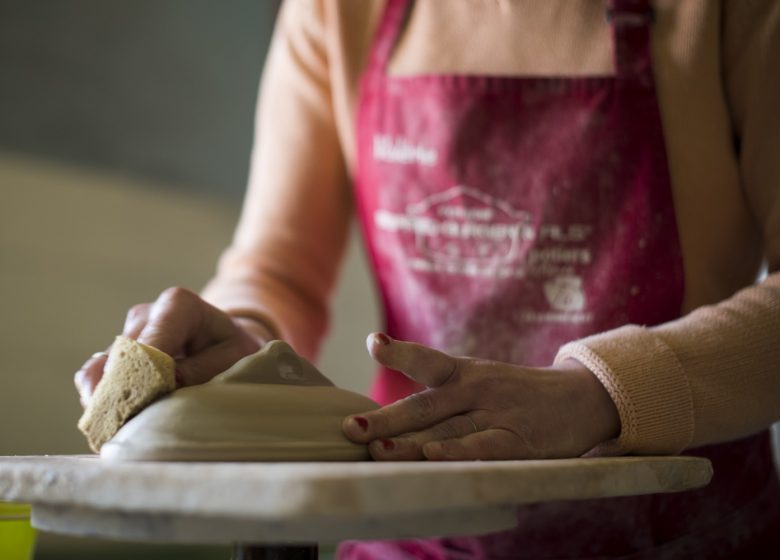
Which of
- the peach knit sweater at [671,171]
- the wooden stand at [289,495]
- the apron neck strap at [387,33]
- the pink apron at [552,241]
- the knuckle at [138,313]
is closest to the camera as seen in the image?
the wooden stand at [289,495]

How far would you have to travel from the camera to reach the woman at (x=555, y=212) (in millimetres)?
1017

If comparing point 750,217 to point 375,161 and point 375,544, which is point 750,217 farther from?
point 375,544

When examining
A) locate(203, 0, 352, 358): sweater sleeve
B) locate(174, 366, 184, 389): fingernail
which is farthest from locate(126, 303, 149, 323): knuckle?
locate(203, 0, 352, 358): sweater sleeve

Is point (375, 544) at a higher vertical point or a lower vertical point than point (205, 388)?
lower

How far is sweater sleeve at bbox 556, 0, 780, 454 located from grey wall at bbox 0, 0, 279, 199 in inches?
71.5

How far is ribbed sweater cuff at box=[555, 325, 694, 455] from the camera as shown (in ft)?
2.54

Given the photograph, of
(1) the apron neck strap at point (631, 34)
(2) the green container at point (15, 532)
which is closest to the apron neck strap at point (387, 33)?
(1) the apron neck strap at point (631, 34)

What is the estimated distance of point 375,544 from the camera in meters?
1.15

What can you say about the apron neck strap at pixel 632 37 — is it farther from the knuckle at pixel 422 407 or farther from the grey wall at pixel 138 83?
the grey wall at pixel 138 83

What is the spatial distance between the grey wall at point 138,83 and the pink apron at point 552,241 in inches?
57.1

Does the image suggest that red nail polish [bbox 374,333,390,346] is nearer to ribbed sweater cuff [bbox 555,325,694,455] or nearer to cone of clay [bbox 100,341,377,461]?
cone of clay [bbox 100,341,377,461]

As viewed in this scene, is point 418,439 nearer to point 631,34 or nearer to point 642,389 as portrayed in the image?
point 642,389

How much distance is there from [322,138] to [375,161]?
0.13m

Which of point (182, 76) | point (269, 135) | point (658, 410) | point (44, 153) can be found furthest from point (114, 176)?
point (658, 410)
